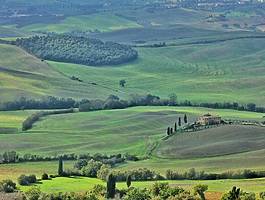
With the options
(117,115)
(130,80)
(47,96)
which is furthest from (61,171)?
(130,80)

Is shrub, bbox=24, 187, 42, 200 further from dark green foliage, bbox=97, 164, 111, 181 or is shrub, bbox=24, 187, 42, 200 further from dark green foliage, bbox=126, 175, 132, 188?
dark green foliage, bbox=97, 164, 111, 181

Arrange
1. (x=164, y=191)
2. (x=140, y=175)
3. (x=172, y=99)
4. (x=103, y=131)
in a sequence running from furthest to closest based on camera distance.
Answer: (x=172, y=99) → (x=103, y=131) → (x=140, y=175) → (x=164, y=191)

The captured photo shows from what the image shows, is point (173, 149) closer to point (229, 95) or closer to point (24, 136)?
point (24, 136)

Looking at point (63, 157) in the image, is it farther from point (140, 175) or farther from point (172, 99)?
point (172, 99)

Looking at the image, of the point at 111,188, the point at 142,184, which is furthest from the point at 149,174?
the point at 111,188

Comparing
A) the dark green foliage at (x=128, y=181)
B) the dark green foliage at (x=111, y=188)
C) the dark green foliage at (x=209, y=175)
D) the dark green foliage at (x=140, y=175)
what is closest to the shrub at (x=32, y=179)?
the dark green foliage at (x=140, y=175)

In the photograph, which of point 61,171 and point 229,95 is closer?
point 61,171
